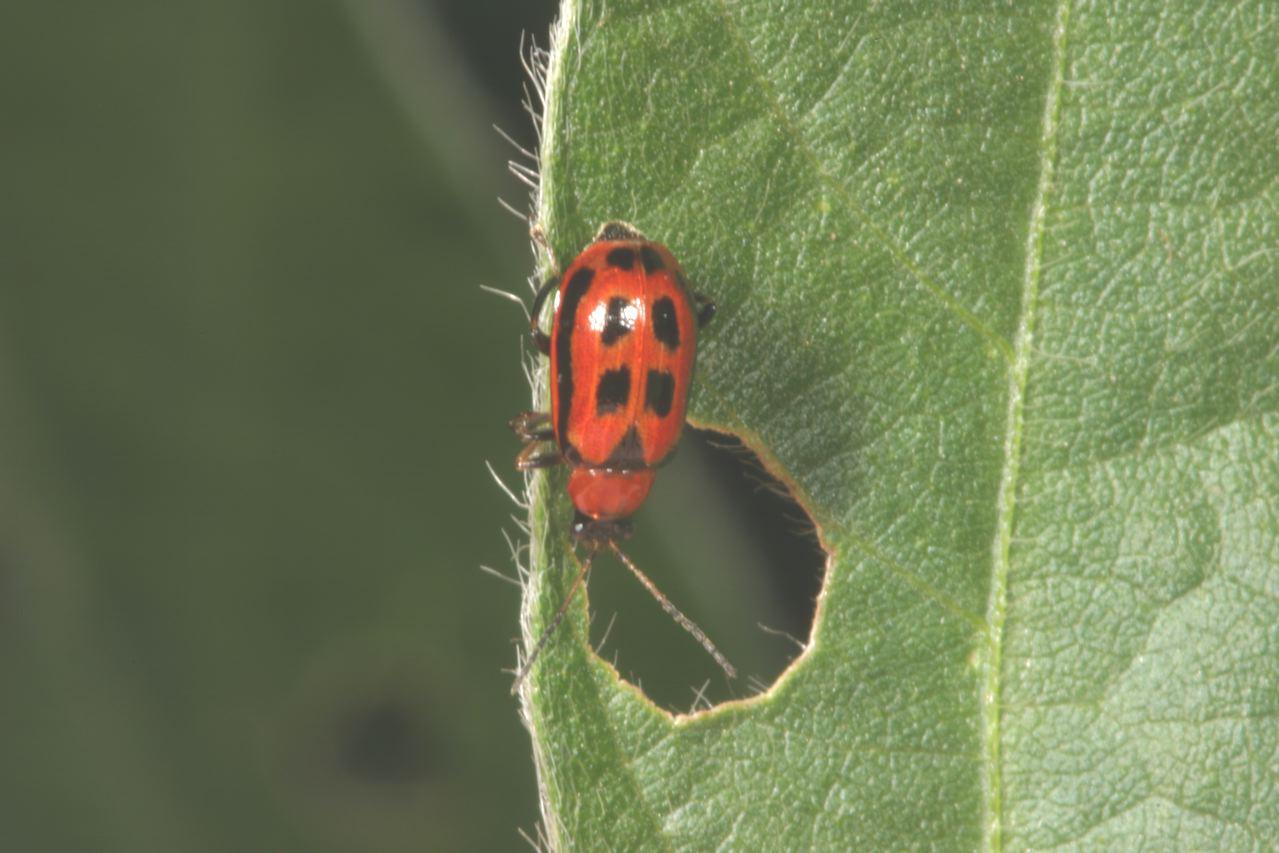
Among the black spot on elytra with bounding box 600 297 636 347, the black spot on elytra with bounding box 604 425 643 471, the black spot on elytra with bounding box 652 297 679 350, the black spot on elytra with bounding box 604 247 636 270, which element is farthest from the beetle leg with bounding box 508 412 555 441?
the black spot on elytra with bounding box 604 247 636 270

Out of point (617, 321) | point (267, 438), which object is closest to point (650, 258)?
point (617, 321)

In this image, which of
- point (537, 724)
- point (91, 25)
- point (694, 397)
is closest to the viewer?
point (537, 724)

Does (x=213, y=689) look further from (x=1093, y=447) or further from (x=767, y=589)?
(x=1093, y=447)

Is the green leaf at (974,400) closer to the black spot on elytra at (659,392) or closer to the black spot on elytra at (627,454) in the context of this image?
the black spot on elytra at (659,392)

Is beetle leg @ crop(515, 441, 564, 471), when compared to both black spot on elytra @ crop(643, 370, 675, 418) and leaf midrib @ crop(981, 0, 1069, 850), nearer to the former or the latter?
black spot on elytra @ crop(643, 370, 675, 418)

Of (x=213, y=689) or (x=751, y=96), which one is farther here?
(x=213, y=689)

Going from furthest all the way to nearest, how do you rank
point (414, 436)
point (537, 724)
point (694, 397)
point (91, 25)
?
point (414, 436) < point (91, 25) < point (694, 397) < point (537, 724)

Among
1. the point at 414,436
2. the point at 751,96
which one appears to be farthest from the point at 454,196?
the point at 751,96

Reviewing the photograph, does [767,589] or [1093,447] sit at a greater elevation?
[1093,447]
